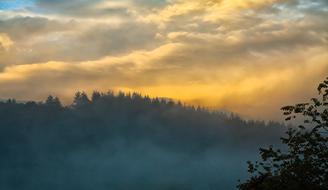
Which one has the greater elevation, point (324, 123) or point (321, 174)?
point (324, 123)

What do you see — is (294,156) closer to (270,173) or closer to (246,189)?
(270,173)

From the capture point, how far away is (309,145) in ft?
110

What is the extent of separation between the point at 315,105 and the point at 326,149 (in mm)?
3206

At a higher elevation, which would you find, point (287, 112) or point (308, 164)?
point (287, 112)

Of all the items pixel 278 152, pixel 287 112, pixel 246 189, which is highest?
pixel 287 112

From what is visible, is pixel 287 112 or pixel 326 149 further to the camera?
pixel 287 112

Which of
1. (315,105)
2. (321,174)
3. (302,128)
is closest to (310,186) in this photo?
(321,174)

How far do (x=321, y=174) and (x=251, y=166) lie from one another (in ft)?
16.8

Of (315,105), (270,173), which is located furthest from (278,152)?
(315,105)

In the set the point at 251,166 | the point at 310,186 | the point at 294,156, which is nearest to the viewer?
the point at 310,186

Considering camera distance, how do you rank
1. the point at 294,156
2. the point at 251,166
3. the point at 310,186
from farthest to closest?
the point at 251,166, the point at 294,156, the point at 310,186

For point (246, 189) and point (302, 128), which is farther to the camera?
point (246, 189)

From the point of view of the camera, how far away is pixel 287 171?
32.3 metres

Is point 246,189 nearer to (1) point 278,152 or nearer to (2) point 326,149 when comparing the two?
(1) point 278,152
